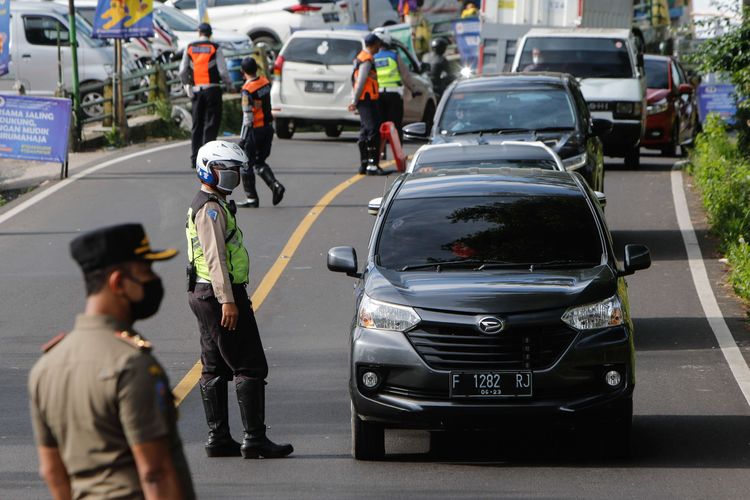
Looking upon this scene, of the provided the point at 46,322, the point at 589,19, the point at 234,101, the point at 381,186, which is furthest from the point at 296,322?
the point at 589,19

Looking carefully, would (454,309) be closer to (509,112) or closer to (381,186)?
(509,112)

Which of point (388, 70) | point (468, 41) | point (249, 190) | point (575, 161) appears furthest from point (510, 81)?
point (468, 41)

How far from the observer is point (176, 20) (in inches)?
1491

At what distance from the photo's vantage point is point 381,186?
21391mm

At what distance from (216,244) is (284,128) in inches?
749

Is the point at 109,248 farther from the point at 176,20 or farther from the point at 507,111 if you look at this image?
the point at 176,20

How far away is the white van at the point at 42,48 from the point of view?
2916 centimetres

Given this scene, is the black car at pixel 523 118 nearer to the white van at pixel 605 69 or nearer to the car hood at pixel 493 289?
the white van at pixel 605 69

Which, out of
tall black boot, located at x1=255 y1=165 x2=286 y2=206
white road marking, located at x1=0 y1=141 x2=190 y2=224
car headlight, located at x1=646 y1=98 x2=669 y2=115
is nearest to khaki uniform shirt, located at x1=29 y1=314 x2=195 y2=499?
white road marking, located at x1=0 y1=141 x2=190 y2=224

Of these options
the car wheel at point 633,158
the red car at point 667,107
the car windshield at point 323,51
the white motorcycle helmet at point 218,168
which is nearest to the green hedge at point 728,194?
the car wheel at point 633,158

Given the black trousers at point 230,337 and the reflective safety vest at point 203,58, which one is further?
the reflective safety vest at point 203,58

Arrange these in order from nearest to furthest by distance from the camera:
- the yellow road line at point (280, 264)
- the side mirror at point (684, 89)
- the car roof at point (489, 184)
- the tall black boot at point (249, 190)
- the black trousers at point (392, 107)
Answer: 1. the car roof at point (489, 184)
2. the yellow road line at point (280, 264)
3. the tall black boot at point (249, 190)
4. the black trousers at point (392, 107)
5. the side mirror at point (684, 89)

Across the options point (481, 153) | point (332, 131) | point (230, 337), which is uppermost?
point (481, 153)

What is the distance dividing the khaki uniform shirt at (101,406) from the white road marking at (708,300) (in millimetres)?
6631
